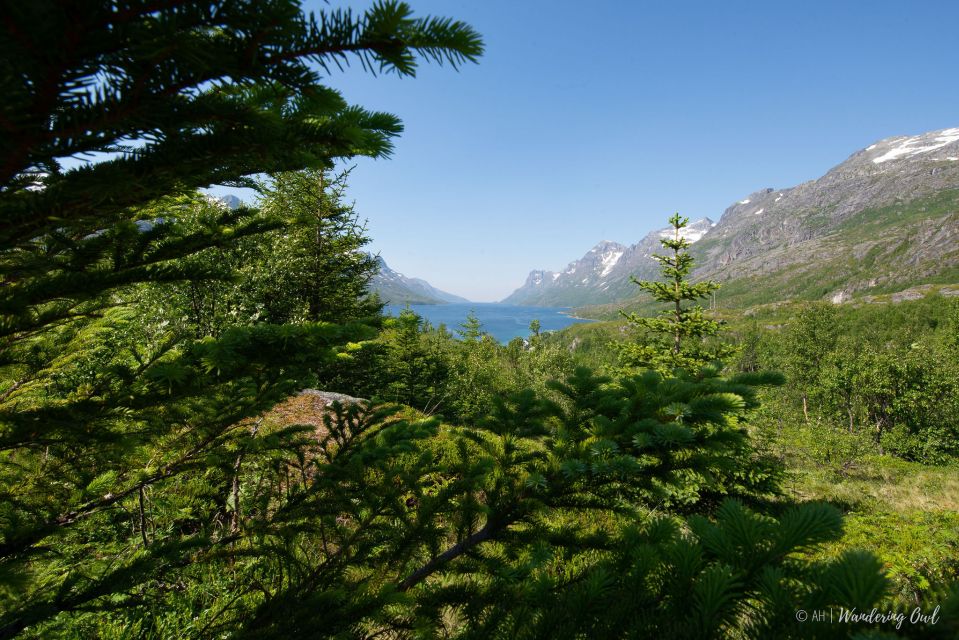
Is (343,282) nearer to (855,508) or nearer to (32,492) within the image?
(32,492)

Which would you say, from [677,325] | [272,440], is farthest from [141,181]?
[677,325]

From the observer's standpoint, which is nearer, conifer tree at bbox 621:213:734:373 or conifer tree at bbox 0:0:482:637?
conifer tree at bbox 0:0:482:637

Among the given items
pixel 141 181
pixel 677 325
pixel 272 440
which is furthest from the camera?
pixel 677 325

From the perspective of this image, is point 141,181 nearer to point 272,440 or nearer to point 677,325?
point 272,440

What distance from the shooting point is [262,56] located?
3.71 ft

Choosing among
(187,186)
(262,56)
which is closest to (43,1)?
(262,56)

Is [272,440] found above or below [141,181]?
below

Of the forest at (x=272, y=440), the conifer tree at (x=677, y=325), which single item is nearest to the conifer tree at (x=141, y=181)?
the forest at (x=272, y=440)

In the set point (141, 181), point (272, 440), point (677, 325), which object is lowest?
point (272, 440)

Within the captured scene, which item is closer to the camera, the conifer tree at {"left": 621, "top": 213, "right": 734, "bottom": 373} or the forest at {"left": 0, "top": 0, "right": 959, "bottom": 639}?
the forest at {"left": 0, "top": 0, "right": 959, "bottom": 639}

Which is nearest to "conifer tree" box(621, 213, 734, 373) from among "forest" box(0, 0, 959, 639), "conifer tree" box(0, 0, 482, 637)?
"forest" box(0, 0, 959, 639)

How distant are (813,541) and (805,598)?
0.19 m

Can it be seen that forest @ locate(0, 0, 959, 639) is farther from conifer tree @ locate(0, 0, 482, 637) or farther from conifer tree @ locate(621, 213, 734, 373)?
conifer tree @ locate(621, 213, 734, 373)

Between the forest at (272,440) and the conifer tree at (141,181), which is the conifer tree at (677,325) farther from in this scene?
the conifer tree at (141,181)
